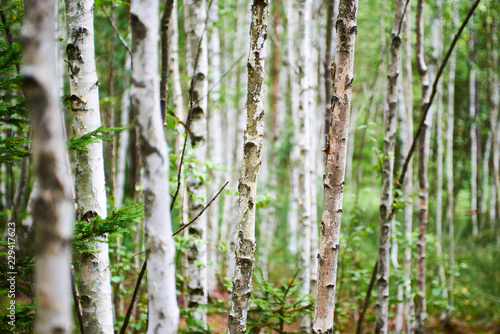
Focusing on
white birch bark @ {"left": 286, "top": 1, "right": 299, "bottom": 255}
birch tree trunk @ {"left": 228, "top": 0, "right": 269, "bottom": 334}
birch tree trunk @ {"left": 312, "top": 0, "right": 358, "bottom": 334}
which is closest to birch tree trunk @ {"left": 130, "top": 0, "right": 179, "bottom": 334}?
birch tree trunk @ {"left": 228, "top": 0, "right": 269, "bottom": 334}

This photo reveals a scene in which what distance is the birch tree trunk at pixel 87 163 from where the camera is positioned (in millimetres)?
1896

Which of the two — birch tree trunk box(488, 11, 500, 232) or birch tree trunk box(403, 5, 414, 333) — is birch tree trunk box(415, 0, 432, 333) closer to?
birch tree trunk box(403, 5, 414, 333)

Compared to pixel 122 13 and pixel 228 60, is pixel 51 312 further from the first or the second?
pixel 228 60

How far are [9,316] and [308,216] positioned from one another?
9.52 ft

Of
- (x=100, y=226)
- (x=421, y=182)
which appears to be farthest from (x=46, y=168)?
(x=421, y=182)

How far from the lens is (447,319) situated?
5.77 m

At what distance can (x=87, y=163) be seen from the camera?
194 centimetres

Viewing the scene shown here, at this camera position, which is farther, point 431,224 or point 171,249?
point 431,224

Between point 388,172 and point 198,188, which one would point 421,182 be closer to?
point 388,172

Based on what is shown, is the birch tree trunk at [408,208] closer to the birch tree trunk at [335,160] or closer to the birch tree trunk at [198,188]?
the birch tree trunk at [198,188]

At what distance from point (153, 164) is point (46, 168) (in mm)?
356

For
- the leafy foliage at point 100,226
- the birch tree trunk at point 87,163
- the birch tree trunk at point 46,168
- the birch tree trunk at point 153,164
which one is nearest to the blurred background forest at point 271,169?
the leafy foliage at point 100,226

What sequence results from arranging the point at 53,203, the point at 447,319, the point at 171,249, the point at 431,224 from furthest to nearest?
the point at 431,224
the point at 447,319
the point at 171,249
the point at 53,203

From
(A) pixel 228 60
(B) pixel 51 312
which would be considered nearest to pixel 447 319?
(B) pixel 51 312
